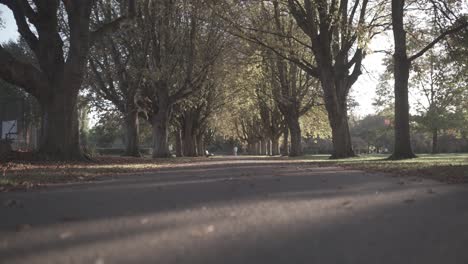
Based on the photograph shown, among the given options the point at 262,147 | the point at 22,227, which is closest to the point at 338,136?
the point at 22,227

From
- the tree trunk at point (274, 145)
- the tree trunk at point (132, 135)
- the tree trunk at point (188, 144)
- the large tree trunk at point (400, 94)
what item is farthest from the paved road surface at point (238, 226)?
the tree trunk at point (274, 145)

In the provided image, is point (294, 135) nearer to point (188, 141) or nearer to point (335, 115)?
point (188, 141)

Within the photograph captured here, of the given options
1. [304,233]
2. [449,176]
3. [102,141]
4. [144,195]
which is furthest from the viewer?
[102,141]

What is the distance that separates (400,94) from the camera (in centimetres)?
2302

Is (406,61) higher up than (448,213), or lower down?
higher up

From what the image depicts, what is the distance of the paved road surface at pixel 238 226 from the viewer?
450 cm

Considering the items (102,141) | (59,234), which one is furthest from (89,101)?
(102,141)

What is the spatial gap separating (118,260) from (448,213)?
14.8 ft

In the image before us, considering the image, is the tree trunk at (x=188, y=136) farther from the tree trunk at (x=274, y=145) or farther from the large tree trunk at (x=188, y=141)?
the tree trunk at (x=274, y=145)

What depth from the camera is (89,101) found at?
42.8m

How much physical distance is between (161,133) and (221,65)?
672cm

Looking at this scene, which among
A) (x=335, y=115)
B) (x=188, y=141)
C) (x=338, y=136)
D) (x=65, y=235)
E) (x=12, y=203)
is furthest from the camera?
(x=188, y=141)

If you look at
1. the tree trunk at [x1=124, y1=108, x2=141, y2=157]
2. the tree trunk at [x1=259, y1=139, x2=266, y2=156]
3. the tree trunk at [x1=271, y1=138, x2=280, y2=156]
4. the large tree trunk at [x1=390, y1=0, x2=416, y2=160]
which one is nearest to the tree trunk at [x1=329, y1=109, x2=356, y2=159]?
the large tree trunk at [x1=390, y1=0, x2=416, y2=160]

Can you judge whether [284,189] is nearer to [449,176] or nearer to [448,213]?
[448,213]
